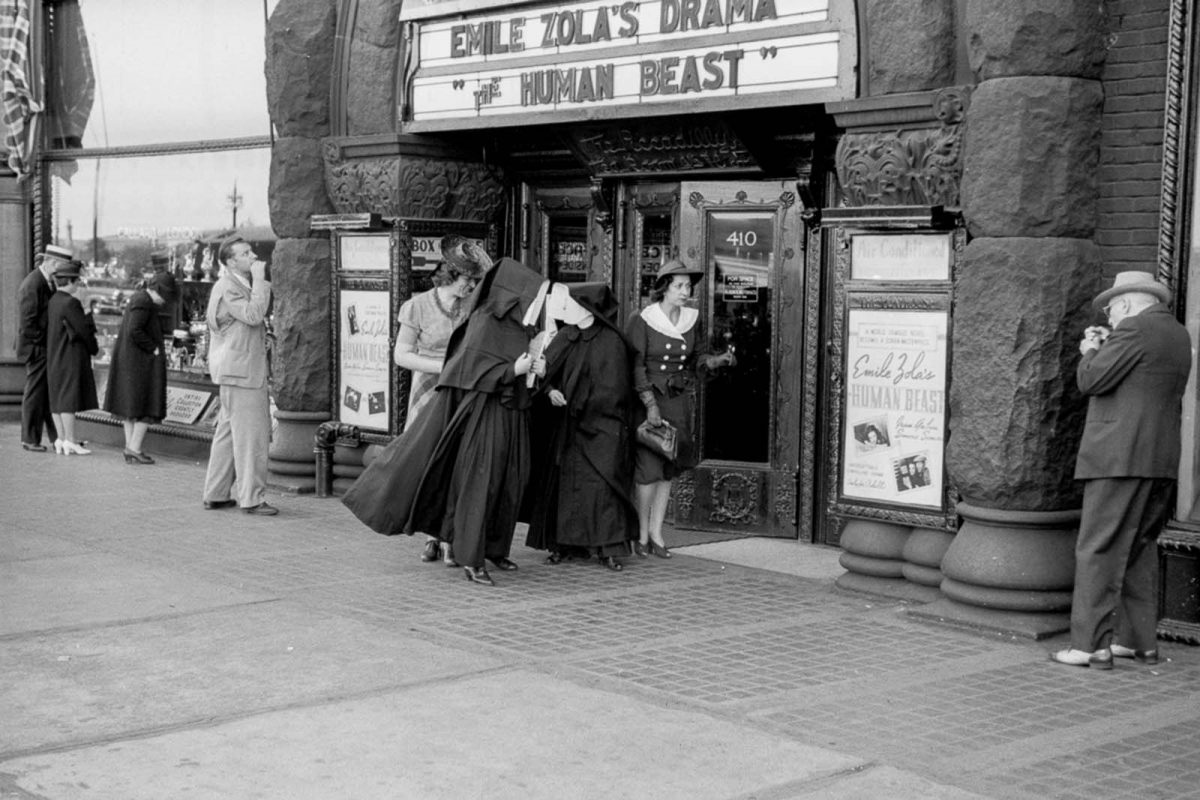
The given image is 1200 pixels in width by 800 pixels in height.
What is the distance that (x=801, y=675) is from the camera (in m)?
7.07

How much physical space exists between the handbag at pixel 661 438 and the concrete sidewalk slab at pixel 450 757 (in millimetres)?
3421

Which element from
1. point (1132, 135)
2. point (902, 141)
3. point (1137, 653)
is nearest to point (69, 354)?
point (902, 141)

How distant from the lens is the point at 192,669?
22.7 feet

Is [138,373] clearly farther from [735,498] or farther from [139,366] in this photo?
[735,498]

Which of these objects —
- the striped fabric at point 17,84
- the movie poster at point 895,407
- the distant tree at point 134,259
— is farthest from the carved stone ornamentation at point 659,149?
the striped fabric at point 17,84

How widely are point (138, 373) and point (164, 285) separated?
3.40ft

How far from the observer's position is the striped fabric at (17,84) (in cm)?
1675

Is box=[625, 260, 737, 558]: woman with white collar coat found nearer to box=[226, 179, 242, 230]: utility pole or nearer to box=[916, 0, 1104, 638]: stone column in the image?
box=[916, 0, 1104, 638]: stone column

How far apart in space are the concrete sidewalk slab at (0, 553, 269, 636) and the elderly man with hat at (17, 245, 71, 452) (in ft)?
19.2

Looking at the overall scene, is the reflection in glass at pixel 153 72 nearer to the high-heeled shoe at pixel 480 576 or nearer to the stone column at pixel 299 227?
the stone column at pixel 299 227

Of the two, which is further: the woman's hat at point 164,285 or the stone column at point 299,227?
the woman's hat at point 164,285

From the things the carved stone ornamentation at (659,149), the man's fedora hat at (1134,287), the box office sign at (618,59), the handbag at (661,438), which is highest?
the box office sign at (618,59)

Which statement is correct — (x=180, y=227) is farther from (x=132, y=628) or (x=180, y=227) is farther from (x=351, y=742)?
(x=351, y=742)

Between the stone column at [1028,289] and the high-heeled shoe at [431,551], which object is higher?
the stone column at [1028,289]
